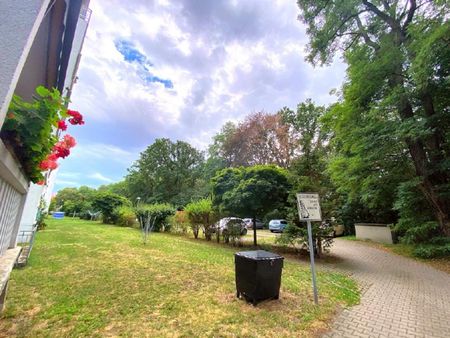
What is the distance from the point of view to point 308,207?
4848 millimetres

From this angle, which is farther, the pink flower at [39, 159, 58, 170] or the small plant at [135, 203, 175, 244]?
the small plant at [135, 203, 175, 244]

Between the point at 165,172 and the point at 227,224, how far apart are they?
2334cm

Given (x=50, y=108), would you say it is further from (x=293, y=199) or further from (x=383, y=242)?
(x=383, y=242)

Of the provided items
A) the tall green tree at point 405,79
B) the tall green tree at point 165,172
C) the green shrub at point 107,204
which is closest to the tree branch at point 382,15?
the tall green tree at point 405,79

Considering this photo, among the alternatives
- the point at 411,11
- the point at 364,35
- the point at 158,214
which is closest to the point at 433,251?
the point at 364,35

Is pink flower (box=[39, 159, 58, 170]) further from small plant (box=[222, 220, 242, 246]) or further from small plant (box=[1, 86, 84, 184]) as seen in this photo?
small plant (box=[222, 220, 242, 246])

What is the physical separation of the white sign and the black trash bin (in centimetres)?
107

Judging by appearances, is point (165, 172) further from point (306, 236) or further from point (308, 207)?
point (308, 207)

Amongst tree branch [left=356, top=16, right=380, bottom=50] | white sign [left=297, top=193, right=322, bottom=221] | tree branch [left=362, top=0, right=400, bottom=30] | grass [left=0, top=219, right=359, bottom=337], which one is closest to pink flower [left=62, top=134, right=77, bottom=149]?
grass [left=0, top=219, right=359, bottom=337]

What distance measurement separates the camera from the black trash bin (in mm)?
4234

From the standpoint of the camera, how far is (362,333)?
3.48 metres

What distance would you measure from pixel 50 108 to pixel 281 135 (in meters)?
23.1

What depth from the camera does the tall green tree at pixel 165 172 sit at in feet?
112

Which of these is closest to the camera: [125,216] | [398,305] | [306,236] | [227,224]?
[398,305]
